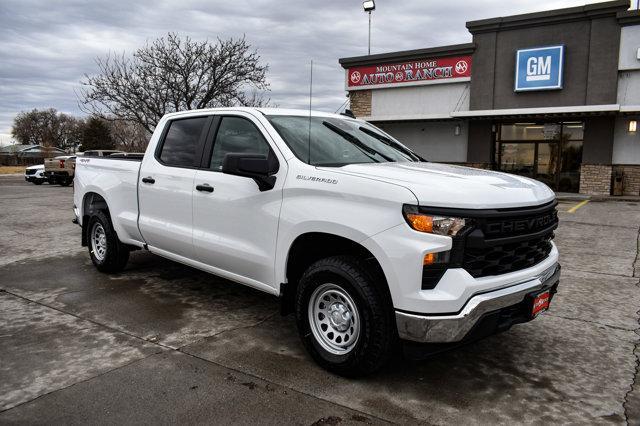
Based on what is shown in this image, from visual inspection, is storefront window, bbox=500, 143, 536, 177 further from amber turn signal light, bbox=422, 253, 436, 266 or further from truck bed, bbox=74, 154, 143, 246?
amber turn signal light, bbox=422, 253, 436, 266

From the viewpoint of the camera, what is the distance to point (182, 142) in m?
5.13

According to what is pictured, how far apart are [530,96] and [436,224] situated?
19439 millimetres

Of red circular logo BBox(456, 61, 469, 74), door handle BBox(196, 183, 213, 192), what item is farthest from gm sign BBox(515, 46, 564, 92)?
door handle BBox(196, 183, 213, 192)

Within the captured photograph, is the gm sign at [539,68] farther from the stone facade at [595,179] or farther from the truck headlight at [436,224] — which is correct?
the truck headlight at [436,224]

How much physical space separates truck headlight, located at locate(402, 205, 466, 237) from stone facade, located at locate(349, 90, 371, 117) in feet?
71.2

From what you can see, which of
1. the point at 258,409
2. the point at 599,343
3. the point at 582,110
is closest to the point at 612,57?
the point at 582,110

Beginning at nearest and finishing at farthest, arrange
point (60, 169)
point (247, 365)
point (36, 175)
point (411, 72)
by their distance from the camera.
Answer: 1. point (247, 365)
2. point (411, 72)
3. point (60, 169)
4. point (36, 175)

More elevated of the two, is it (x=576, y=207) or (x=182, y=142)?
(x=182, y=142)

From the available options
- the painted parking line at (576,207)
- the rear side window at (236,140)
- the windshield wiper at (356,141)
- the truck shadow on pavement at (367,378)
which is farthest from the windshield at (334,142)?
the painted parking line at (576,207)

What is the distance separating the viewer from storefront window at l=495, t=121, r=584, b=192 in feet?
67.5

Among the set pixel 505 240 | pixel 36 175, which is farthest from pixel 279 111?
pixel 36 175

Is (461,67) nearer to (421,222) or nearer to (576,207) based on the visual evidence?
(576,207)

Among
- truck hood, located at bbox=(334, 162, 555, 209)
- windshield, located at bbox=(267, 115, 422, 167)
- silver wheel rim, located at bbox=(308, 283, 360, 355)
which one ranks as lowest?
silver wheel rim, located at bbox=(308, 283, 360, 355)

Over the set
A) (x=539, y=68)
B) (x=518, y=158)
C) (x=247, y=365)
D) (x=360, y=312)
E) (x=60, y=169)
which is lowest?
(x=247, y=365)
